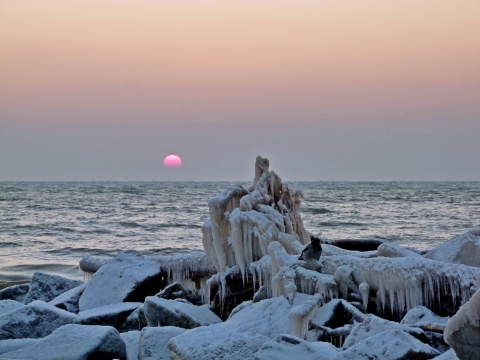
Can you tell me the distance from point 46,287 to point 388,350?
8476 mm

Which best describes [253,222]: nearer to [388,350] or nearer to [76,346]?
[76,346]

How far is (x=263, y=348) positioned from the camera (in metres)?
6.04

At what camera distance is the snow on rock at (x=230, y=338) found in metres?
6.39

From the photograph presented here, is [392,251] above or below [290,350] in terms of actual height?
above

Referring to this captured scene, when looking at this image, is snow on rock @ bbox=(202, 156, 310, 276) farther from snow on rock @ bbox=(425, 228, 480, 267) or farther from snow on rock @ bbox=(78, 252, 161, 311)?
snow on rock @ bbox=(425, 228, 480, 267)

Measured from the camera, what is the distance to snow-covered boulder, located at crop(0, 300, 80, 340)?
8.73m

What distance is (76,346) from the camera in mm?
7301

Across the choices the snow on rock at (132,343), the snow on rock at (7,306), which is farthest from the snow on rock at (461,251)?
the snow on rock at (7,306)

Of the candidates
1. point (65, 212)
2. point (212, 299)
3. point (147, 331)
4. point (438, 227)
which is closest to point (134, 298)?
point (212, 299)

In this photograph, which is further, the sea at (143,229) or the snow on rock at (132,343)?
the sea at (143,229)

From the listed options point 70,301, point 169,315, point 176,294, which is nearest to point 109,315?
point 176,294

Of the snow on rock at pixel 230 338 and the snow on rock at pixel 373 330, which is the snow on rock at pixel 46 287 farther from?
the snow on rock at pixel 373 330

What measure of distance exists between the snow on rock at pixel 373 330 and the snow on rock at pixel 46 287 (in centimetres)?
→ 724

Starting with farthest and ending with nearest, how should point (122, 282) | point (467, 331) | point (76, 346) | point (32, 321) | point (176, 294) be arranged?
point (122, 282), point (176, 294), point (32, 321), point (76, 346), point (467, 331)
